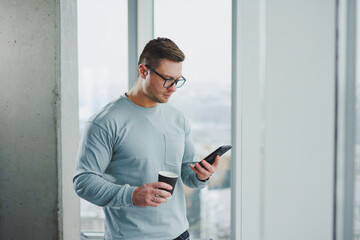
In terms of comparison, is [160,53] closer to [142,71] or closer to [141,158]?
[142,71]

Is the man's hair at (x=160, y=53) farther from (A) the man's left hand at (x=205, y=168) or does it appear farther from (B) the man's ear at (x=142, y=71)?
(A) the man's left hand at (x=205, y=168)

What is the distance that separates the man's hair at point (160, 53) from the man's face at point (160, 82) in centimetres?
2

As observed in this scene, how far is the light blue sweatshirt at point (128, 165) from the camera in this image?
3.32ft

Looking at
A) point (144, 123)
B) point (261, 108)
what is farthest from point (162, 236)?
point (261, 108)

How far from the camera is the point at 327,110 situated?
122cm

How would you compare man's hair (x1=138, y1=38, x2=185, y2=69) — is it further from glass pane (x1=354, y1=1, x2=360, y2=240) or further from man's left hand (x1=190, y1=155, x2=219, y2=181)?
glass pane (x1=354, y1=1, x2=360, y2=240)

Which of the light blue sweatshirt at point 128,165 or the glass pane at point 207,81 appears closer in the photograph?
the light blue sweatshirt at point 128,165

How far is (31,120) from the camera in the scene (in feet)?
4.84

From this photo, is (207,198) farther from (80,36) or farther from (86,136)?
(80,36)

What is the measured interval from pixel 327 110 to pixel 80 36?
151 cm

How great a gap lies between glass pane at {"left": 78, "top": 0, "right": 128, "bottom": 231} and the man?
533mm

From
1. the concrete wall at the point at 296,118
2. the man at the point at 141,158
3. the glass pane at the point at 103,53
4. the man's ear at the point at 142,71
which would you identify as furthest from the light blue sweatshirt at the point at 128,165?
the glass pane at the point at 103,53

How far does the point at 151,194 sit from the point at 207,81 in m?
0.91

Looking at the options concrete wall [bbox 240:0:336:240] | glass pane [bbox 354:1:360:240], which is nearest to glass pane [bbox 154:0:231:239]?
concrete wall [bbox 240:0:336:240]
